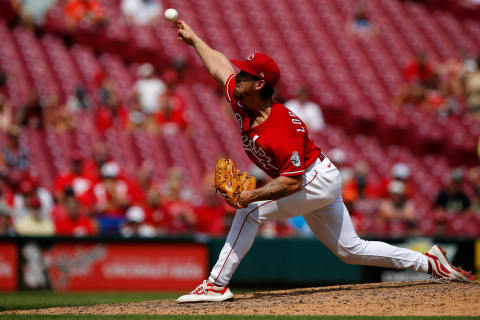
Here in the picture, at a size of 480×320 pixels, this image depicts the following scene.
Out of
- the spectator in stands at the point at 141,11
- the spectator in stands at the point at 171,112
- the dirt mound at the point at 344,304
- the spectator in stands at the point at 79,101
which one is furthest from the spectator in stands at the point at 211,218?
the spectator in stands at the point at 141,11

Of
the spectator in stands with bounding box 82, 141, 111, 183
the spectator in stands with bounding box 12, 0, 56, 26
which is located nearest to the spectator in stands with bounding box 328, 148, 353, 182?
the spectator in stands with bounding box 82, 141, 111, 183

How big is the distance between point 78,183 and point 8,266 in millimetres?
1372

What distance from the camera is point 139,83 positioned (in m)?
11.5

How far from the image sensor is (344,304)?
15.9 ft

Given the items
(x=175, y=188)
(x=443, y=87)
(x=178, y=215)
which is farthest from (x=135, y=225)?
(x=443, y=87)

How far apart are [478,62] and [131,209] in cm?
742

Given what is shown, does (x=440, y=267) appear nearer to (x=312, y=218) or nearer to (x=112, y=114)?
(x=312, y=218)

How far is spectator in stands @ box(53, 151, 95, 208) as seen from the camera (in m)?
9.05

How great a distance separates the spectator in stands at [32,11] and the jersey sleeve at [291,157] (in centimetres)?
859

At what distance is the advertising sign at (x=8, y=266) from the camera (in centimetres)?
838

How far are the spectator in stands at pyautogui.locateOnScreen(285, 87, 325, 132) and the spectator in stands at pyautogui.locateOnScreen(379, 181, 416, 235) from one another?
2416 millimetres

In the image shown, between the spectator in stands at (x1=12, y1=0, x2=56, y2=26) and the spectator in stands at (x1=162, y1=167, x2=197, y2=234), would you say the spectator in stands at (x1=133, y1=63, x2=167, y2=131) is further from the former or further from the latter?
the spectator in stands at (x1=12, y1=0, x2=56, y2=26)

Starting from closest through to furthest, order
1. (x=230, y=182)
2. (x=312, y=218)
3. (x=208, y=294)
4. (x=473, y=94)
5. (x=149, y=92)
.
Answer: (x=230, y=182) → (x=208, y=294) → (x=312, y=218) → (x=149, y=92) → (x=473, y=94)

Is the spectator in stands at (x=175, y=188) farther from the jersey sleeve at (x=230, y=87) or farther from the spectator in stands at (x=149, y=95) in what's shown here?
the jersey sleeve at (x=230, y=87)
